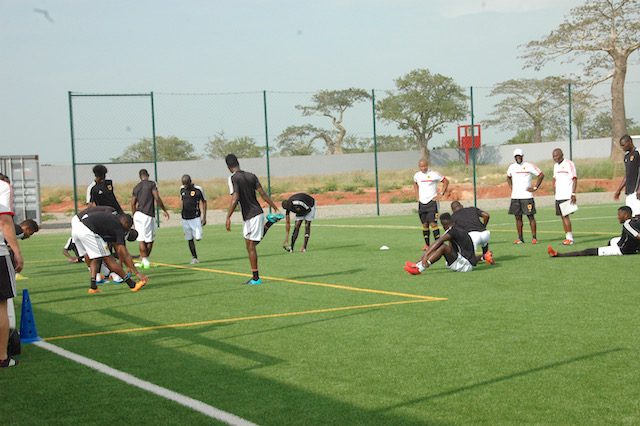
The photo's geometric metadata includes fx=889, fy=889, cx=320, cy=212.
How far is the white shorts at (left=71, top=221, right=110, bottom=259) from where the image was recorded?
14.4 m

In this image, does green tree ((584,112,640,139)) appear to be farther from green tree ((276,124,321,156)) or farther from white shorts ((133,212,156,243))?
white shorts ((133,212,156,243))

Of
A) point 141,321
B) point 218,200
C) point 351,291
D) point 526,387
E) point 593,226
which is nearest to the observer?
point 526,387

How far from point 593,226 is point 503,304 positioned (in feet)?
47.6

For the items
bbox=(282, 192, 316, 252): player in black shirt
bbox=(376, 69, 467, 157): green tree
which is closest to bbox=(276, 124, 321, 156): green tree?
bbox=(376, 69, 467, 157): green tree

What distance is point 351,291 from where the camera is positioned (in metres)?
13.5

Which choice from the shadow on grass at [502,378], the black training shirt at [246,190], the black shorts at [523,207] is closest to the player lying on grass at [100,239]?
the black training shirt at [246,190]

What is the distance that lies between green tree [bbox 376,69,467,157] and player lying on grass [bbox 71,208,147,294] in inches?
2857

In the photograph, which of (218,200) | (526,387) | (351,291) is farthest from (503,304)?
(218,200)

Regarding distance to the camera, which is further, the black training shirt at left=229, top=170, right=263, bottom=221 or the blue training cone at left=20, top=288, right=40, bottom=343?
the black training shirt at left=229, top=170, right=263, bottom=221

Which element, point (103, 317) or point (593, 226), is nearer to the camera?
point (103, 317)

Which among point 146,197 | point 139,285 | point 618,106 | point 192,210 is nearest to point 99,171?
point 146,197

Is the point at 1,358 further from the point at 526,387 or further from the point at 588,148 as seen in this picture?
the point at 588,148

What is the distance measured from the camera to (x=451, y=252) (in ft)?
49.2

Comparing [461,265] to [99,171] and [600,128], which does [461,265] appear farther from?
[600,128]
